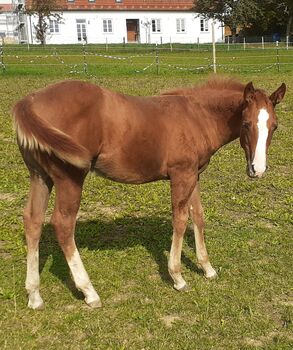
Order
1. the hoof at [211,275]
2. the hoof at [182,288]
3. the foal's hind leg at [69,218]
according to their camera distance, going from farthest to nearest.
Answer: the hoof at [211,275], the hoof at [182,288], the foal's hind leg at [69,218]

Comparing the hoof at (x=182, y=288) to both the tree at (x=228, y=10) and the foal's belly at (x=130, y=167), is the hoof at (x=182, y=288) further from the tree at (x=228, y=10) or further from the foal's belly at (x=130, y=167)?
the tree at (x=228, y=10)

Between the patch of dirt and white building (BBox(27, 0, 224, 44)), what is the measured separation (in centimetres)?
5090

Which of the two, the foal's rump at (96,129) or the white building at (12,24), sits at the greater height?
the white building at (12,24)

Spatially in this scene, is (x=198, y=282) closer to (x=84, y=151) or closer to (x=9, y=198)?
(x=84, y=151)

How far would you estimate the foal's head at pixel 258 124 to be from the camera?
3.50 m

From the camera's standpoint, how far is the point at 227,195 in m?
6.36

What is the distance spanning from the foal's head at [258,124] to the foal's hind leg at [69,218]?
1.34m

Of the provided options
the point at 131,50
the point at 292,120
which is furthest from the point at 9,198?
the point at 131,50

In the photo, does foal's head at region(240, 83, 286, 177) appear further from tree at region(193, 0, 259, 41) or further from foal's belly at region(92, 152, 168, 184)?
tree at region(193, 0, 259, 41)

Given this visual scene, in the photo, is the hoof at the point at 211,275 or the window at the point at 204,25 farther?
the window at the point at 204,25

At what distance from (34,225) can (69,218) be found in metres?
0.32

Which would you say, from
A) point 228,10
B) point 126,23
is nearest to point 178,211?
point 228,10

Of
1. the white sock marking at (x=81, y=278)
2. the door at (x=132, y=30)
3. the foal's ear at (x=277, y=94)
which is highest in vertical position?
the door at (x=132, y=30)

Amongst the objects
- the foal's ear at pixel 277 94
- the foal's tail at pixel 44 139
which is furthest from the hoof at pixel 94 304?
the foal's ear at pixel 277 94
